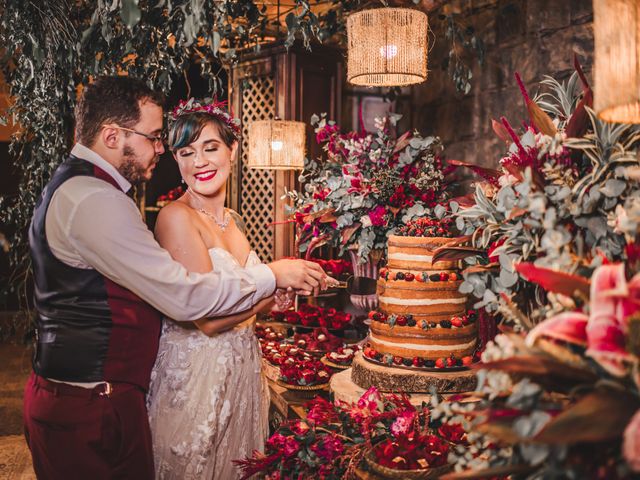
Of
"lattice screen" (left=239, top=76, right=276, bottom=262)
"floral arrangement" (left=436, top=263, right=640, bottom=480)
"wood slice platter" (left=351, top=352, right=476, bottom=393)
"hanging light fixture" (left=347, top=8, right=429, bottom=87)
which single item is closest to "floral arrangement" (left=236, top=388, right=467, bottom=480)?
"wood slice platter" (left=351, top=352, right=476, bottom=393)

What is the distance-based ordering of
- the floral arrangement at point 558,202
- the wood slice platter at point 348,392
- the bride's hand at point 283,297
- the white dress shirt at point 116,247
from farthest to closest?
the bride's hand at point 283,297 → the wood slice platter at point 348,392 → the white dress shirt at point 116,247 → the floral arrangement at point 558,202

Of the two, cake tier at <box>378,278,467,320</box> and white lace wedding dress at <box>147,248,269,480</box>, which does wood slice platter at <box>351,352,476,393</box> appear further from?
white lace wedding dress at <box>147,248,269,480</box>

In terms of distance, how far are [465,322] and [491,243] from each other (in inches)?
23.1

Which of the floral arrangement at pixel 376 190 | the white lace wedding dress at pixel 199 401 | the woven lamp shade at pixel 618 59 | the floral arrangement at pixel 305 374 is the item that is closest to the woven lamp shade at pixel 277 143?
the floral arrangement at pixel 376 190

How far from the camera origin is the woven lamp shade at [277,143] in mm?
4086

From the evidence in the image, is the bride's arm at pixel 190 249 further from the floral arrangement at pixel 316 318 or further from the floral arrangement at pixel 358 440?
the floral arrangement at pixel 316 318

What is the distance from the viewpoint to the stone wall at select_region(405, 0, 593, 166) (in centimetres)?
342

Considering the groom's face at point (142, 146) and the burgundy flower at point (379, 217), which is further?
the burgundy flower at point (379, 217)

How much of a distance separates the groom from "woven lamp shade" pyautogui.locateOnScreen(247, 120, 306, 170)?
86.8 inches

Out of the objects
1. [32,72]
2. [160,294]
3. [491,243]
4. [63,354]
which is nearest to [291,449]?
[160,294]

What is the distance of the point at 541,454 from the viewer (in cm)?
82

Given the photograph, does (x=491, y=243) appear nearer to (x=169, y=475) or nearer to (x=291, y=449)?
(x=291, y=449)

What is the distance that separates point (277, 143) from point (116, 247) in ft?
8.21

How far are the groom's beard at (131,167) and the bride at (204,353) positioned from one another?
0.18 meters
